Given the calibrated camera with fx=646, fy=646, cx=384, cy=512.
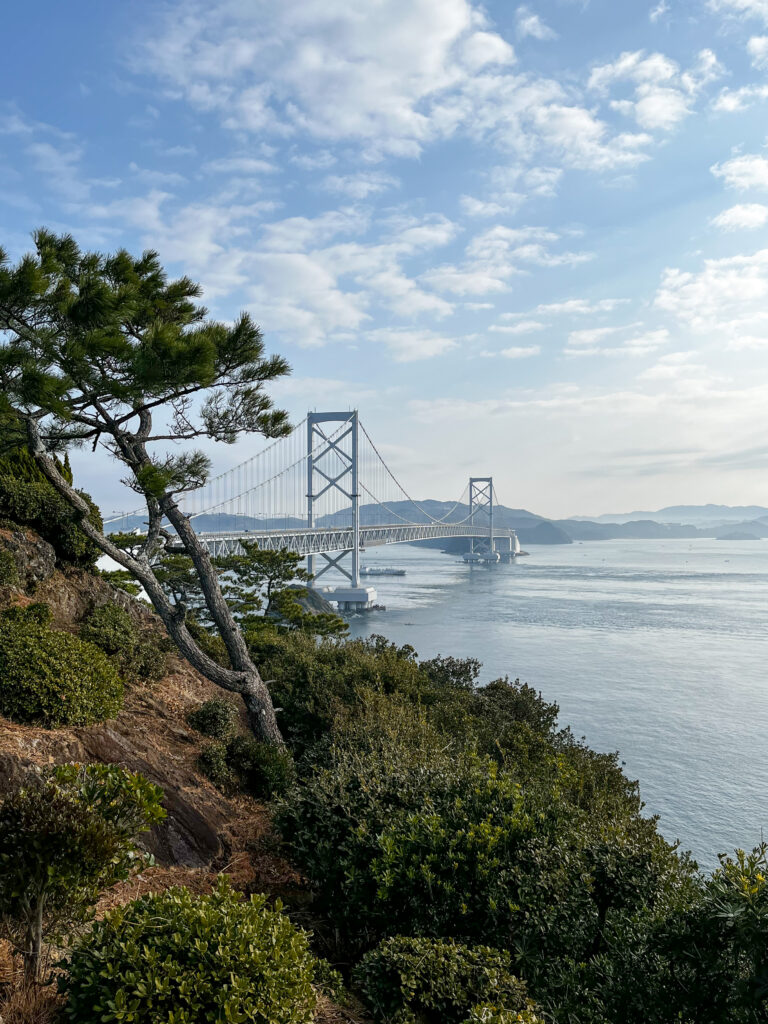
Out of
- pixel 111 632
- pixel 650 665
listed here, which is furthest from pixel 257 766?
pixel 650 665

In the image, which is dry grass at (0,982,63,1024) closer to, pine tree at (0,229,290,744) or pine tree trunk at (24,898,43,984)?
pine tree trunk at (24,898,43,984)

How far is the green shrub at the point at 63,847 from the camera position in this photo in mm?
2895

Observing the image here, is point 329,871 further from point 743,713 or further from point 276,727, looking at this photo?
point 743,713

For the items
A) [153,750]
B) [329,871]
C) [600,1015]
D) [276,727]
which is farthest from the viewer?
[276,727]

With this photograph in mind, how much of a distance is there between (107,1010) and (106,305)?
6.35m

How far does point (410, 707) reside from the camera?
9000 mm

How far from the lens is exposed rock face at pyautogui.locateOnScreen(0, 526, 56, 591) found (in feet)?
26.8

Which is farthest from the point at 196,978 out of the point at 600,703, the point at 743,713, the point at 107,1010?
the point at 743,713

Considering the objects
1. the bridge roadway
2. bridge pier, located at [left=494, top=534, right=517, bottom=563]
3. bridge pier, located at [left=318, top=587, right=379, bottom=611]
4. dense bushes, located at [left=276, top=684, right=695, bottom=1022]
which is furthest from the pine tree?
bridge pier, located at [left=494, top=534, right=517, bottom=563]

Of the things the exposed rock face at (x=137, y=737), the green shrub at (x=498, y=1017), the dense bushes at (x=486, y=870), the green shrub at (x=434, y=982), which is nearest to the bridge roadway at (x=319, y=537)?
the exposed rock face at (x=137, y=737)

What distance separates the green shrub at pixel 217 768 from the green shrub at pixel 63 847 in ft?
13.4

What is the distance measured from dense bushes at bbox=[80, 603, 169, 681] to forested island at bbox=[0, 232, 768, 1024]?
4cm

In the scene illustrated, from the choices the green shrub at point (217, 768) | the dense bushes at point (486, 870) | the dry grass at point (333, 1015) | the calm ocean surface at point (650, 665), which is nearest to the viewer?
the dry grass at point (333, 1015)

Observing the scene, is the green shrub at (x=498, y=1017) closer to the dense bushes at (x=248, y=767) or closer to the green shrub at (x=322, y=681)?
the dense bushes at (x=248, y=767)
